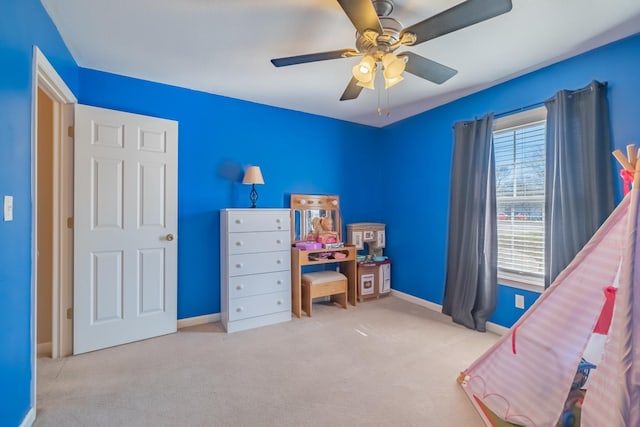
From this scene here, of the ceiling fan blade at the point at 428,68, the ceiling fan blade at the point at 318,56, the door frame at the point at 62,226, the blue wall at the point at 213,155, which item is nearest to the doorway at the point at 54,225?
the door frame at the point at 62,226

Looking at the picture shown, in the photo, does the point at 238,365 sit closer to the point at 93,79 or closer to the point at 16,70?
the point at 16,70

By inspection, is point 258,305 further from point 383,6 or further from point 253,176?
point 383,6

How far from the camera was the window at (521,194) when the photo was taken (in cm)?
252

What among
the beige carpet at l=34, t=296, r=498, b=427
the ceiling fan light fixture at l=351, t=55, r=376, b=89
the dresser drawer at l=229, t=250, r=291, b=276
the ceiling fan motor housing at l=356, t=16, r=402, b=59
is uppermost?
the ceiling fan motor housing at l=356, t=16, r=402, b=59

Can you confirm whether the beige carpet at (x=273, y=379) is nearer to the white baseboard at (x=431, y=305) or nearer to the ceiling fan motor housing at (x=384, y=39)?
the white baseboard at (x=431, y=305)

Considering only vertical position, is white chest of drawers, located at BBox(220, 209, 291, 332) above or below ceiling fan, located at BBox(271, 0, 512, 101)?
below

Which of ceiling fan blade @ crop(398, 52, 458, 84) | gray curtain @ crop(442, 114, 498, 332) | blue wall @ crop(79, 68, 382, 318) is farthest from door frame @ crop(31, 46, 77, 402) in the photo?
gray curtain @ crop(442, 114, 498, 332)

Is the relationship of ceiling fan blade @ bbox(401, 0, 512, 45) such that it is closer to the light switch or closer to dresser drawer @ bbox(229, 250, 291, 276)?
the light switch

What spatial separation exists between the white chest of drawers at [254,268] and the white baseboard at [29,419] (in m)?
1.36

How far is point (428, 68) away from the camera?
1.82 metres

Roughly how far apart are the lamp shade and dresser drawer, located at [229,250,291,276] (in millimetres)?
781

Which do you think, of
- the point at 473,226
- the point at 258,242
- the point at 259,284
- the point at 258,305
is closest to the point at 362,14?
the point at 258,242

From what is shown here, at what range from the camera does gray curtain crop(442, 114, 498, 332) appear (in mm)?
2764

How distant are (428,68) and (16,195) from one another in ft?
7.95
